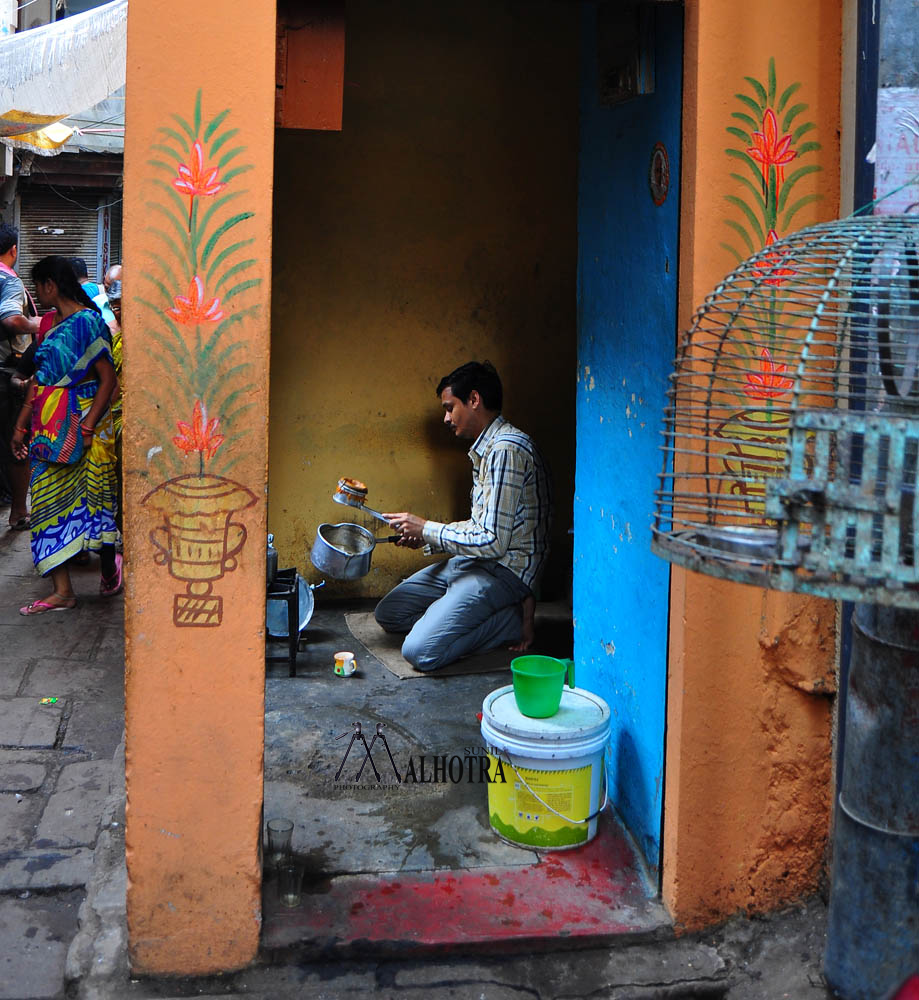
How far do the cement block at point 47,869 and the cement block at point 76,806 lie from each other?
0.25ft

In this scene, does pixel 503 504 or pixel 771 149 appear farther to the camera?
pixel 503 504

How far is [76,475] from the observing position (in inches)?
238

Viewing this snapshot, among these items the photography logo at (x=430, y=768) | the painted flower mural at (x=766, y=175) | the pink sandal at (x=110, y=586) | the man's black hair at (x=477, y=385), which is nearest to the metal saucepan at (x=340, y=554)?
the man's black hair at (x=477, y=385)

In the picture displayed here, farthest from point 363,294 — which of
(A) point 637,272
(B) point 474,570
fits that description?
(A) point 637,272

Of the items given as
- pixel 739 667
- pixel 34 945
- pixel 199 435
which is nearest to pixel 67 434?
pixel 34 945

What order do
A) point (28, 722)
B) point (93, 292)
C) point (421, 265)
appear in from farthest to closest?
1. point (93, 292)
2. point (421, 265)
3. point (28, 722)

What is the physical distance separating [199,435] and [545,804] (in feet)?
5.40

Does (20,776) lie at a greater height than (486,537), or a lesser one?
Result: lesser

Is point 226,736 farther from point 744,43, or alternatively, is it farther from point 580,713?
point 744,43

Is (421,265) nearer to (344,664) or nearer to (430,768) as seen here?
(344,664)

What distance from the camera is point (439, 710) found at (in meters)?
4.61

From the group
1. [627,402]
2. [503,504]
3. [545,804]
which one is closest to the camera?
[545,804]

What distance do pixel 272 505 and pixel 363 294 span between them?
54.4 inches

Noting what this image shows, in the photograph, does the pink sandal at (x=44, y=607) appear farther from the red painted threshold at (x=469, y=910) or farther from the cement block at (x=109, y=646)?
the red painted threshold at (x=469, y=910)
